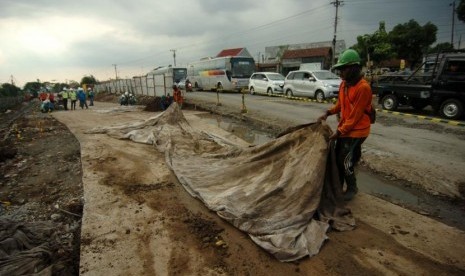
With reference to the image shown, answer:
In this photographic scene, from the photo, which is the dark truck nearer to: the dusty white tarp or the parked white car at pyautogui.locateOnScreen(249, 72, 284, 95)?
the parked white car at pyautogui.locateOnScreen(249, 72, 284, 95)

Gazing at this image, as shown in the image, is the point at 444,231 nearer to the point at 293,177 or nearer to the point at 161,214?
the point at 293,177

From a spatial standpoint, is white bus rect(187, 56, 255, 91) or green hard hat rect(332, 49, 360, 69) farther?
white bus rect(187, 56, 255, 91)

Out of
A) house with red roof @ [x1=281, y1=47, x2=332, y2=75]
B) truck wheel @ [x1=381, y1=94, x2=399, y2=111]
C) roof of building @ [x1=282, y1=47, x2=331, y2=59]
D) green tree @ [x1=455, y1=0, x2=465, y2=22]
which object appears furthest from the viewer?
roof of building @ [x1=282, y1=47, x2=331, y2=59]

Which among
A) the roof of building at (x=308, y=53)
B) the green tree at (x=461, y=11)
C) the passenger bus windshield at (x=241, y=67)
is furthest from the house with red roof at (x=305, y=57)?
the passenger bus windshield at (x=241, y=67)

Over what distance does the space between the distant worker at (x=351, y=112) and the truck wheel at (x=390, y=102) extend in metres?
10.1

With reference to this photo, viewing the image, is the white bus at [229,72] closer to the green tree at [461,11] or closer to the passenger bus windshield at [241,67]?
the passenger bus windshield at [241,67]

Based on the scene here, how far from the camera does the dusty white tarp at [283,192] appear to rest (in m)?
3.40

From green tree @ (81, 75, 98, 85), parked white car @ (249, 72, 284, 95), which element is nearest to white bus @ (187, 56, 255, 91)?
parked white car @ (249, 72, 284, 95)

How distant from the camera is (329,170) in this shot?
4.05 m

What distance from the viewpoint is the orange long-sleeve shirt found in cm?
389

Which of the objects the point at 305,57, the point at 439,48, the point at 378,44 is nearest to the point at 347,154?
the point at 439,48

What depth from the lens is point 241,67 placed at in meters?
24.8

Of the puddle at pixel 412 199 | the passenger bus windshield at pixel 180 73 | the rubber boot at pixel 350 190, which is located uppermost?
the passenger bus windshield at pixel 180 73

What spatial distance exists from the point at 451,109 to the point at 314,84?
703cm
